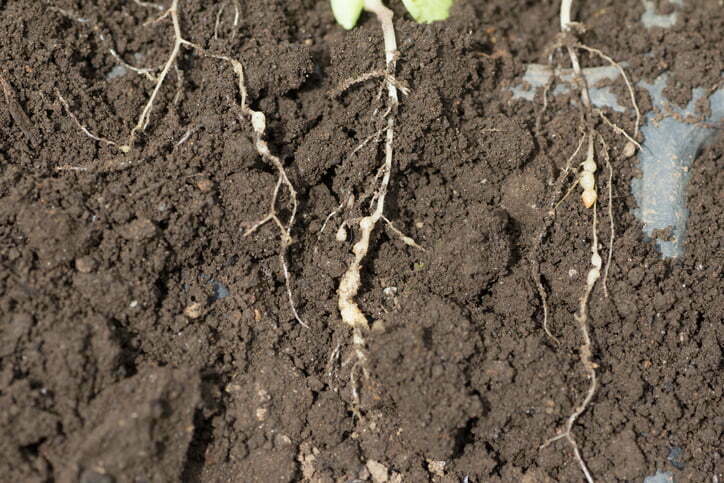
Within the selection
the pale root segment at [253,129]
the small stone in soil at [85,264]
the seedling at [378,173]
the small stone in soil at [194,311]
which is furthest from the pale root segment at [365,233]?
the small stone in soil at [85,264]

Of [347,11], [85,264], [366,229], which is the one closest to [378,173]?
[366,229]

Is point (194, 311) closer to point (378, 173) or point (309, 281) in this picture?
point (309, 281)

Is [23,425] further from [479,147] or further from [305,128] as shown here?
[479,147]

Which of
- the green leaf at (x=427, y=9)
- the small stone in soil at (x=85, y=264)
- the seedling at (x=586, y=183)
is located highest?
the green leaf at (x=427, y=9)

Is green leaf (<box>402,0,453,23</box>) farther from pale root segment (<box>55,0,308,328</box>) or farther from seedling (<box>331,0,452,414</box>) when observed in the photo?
pale root segment (<box>55,0,308,328</box>)

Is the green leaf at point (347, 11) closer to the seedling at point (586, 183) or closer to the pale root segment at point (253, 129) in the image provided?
the pale root segment at point (253, 129)

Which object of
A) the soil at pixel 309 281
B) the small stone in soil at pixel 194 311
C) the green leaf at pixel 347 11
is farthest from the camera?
the green leaf at pixel 347 11

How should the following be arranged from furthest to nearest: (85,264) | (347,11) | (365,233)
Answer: (347,11) → (365,233) → (85,264)

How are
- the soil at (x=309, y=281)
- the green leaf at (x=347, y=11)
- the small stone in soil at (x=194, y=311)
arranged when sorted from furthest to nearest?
the green leaf at (x=347, y=11)
the small stone in soil at (x=194, y=311)
the soil at (x=309, y=281)
